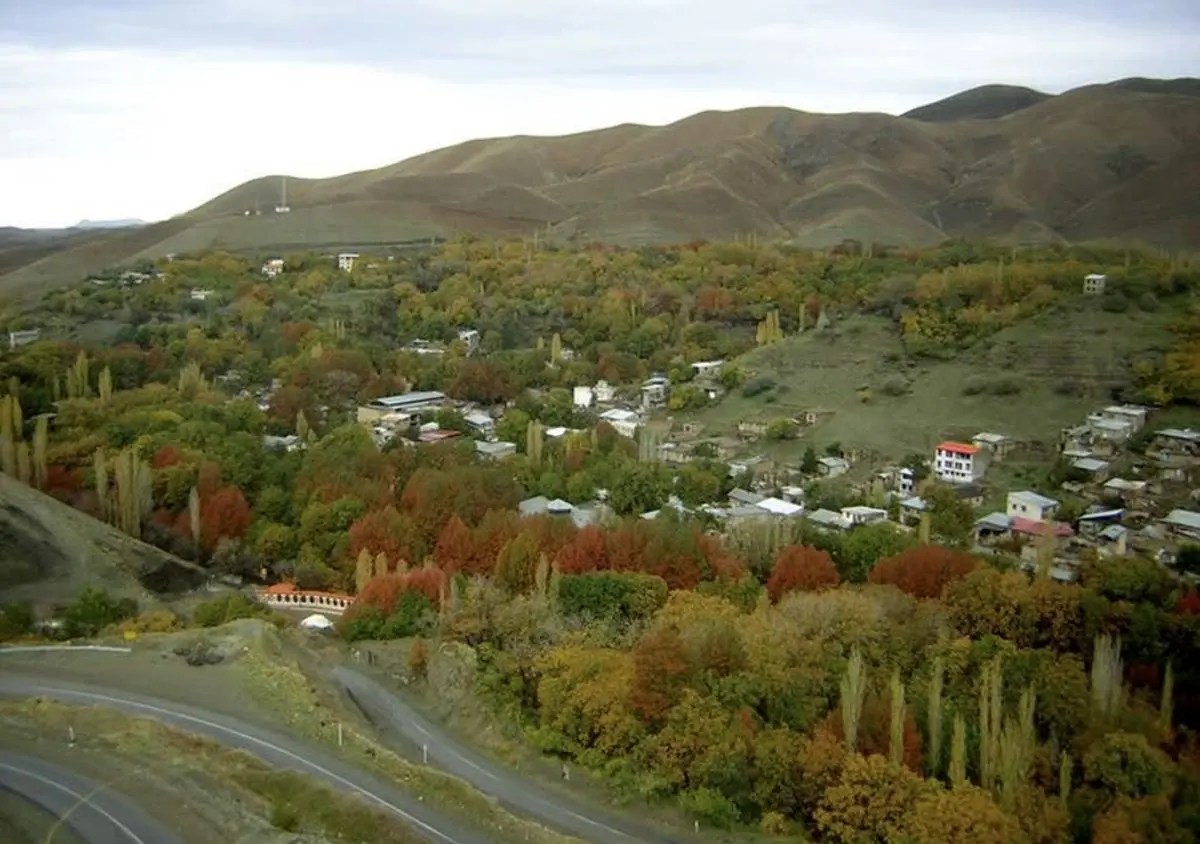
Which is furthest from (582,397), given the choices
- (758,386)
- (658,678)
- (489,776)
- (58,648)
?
(489,776)

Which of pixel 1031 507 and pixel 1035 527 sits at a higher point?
pixel 1031 507

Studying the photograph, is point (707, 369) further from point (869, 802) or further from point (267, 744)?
point (267, 744)

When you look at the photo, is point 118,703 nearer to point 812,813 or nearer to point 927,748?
point 812,813

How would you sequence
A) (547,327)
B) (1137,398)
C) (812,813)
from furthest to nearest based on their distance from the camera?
1. (547,327)
2. (1137,398)
3. (812,813)

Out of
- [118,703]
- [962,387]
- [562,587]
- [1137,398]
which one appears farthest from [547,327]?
[118,703]

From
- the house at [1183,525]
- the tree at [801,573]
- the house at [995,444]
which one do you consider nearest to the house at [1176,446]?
the house at [995,444]

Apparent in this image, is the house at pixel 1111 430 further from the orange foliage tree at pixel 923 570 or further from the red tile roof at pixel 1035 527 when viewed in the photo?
the orange foliage tree at pixel 923 570

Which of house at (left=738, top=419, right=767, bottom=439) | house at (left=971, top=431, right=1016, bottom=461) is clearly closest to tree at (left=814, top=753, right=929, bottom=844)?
house at (left=971, top=431, right=1016, bottom=461)
